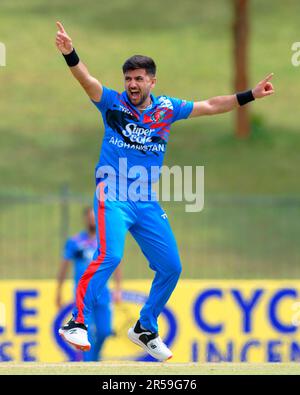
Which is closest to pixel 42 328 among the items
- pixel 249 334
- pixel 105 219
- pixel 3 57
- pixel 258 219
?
pixel 249 334

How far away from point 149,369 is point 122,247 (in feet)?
3.53

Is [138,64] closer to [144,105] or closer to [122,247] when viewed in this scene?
[144,105]

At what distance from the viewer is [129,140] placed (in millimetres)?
10117

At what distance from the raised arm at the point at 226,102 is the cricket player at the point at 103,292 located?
496 centimetres

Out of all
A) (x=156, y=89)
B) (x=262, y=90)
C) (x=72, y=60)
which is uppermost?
(x=156, y=89)

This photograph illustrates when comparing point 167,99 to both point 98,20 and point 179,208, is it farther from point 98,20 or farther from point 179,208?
point 98,20

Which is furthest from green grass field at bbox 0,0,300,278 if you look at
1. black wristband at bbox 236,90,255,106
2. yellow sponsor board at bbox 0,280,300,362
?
black wristband at bbox 236,90,255,106

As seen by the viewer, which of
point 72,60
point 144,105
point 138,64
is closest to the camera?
point 72,60

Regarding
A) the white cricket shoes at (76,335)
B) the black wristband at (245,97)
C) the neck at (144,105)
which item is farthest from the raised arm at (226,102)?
the white cricket shoes at (76,335)

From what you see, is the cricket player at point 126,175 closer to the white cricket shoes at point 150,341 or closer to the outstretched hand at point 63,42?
the outstretched hand at point 63,42

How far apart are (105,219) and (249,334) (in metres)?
6.45

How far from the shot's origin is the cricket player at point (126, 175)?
32.9 feet

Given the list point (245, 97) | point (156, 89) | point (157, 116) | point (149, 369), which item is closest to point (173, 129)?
point (156, 89)

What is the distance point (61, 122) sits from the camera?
1168 inches
